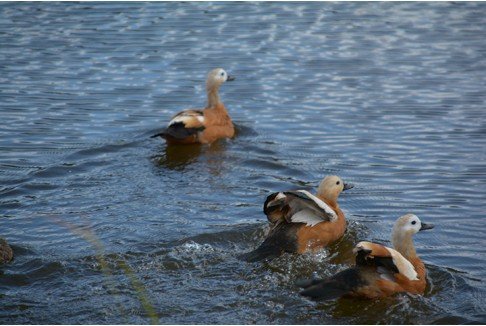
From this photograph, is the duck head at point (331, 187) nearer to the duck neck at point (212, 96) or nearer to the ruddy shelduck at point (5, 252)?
the ruddy shelduck at point (5, 252)

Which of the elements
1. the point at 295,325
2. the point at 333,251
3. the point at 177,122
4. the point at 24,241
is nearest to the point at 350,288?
the point at 295,325

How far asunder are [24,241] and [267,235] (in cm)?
239

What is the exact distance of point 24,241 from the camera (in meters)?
9.55

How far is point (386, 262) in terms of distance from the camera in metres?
8.55

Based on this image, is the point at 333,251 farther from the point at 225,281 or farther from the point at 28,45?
the point at 28,45

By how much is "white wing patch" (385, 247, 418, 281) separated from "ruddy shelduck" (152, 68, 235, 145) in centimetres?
478

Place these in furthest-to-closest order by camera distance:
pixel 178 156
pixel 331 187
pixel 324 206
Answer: pixel 178 156 → pixel 331 187 → pixel 324 206

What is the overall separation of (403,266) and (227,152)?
460 cm

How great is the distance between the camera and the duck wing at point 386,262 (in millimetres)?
8414

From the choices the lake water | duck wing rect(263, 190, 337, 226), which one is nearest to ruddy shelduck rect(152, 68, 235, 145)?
the lake water

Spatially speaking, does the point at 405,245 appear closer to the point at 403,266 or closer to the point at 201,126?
the point at 403,266

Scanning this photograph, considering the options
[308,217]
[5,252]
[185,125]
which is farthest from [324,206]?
[185,125]

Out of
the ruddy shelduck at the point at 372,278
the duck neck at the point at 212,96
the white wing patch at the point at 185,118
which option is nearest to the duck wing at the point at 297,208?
the ruddy shelduck at the point at 372,278

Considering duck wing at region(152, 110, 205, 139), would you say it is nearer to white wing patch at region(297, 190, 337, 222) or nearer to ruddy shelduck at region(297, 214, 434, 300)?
white wing patch at region(297, 190, 337, 222)
